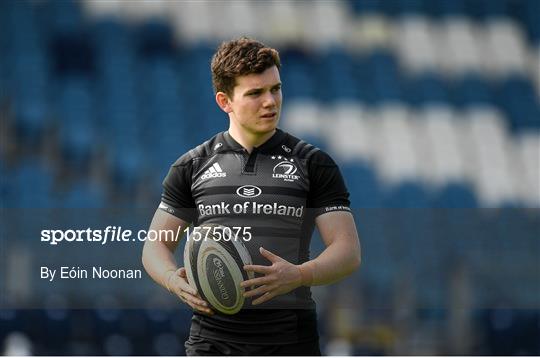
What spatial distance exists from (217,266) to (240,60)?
2.21 ft

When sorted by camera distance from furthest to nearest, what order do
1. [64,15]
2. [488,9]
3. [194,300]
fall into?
[488,9]
[64,15]
[194,300]

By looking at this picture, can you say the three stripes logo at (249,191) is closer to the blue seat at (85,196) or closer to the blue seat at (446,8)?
the blue seat at (85,196)

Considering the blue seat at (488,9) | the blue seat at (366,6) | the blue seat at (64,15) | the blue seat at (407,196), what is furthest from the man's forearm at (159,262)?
the blue seat at (488,9)

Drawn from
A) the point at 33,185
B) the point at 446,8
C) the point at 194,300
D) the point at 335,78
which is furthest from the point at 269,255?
the point at 446,8

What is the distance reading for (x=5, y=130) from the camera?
9734 mm

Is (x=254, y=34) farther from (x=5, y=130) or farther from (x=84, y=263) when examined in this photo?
(x=84, y=263)

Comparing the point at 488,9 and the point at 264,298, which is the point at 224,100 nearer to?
the point at 264,298

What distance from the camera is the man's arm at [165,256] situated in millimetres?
3060

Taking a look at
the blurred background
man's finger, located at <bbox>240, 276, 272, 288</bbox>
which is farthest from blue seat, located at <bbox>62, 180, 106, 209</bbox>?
man's finger, located at <bbox>240, 276, 272, 288</bbox>

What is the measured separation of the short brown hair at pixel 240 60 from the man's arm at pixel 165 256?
47 cm

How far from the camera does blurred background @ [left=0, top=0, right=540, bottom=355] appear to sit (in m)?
7.64

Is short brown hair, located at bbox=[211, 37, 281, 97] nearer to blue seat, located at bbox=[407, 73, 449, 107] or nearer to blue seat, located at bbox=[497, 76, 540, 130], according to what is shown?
blue seat, located at bbox=[407, 73, 449, 107]

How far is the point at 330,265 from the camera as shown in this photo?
2.99 meters

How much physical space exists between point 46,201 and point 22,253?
103 centimetres
